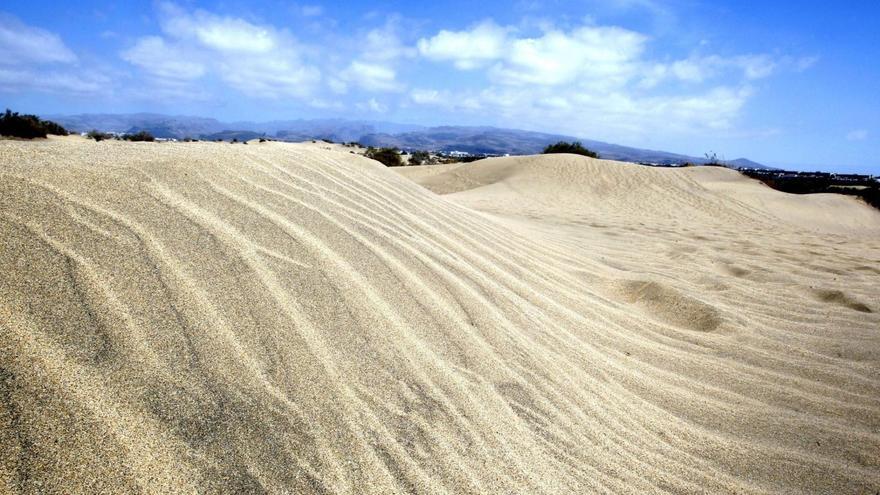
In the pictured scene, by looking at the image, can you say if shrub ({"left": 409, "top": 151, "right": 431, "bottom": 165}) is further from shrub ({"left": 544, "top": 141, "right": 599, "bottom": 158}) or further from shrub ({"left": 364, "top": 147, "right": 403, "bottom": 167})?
shrub ({"left": 544, "top": 141, "right": 599, "bottom": 158})

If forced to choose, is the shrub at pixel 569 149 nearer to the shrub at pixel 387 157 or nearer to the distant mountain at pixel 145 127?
the shrub at pixel 387 157

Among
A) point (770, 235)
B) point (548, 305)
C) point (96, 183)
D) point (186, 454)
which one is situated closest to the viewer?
point (186, 454)

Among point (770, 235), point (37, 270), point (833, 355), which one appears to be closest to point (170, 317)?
point (37, 270)

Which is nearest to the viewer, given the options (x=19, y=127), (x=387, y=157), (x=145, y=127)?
(x=19, y=127)

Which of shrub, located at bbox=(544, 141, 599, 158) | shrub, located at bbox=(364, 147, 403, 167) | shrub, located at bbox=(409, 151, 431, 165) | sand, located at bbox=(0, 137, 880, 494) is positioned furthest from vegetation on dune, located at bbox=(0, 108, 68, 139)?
shrub, located at bbox=(544, 141, 599, 158)

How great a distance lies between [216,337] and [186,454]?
16.7 inches

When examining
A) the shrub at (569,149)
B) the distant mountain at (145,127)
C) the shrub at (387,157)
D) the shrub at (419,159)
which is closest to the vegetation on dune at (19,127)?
the shrub at (387,157)

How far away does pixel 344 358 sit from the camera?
5.63 feet

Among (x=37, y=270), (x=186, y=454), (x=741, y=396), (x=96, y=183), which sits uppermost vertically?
(x=96, y=183)

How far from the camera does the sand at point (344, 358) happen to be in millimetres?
1269

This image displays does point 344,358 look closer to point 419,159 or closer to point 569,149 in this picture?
point 419,159

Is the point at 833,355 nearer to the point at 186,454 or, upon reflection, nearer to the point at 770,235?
the point at 186,454

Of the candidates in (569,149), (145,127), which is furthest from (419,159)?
(145,127)

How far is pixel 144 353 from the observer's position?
4.64ft
